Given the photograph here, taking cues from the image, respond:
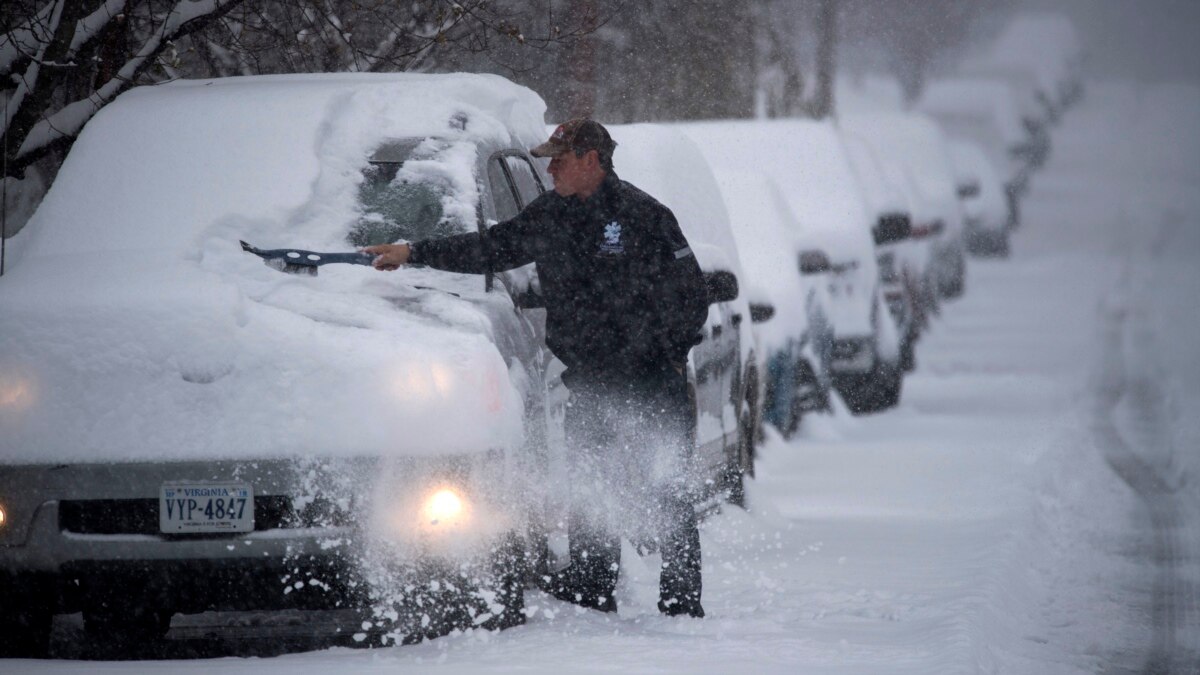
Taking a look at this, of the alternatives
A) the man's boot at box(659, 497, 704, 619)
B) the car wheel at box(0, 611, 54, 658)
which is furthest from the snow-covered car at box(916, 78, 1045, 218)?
the car wheel at box(0, 611, 54, 658)

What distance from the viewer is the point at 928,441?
12.8 metres

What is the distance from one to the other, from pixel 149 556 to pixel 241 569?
283 mm

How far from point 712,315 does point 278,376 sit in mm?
3582

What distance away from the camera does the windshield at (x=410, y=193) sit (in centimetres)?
644

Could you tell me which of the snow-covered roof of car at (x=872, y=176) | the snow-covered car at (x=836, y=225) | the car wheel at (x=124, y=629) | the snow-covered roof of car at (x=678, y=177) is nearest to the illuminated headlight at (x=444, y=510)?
the car wheel at (x=124, y=629)

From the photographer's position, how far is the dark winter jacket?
6.36 meters

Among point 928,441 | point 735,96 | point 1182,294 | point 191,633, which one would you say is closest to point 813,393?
point 928,441

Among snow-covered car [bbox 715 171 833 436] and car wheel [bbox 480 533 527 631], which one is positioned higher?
snow-covered car [bbox 715 171 833 436]

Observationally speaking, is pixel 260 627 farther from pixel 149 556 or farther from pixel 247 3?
pixel 247 3

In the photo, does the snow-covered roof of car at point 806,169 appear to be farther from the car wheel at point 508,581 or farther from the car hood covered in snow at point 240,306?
the car wheel at point 508,581

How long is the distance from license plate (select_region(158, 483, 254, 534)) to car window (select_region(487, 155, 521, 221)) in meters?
1.83

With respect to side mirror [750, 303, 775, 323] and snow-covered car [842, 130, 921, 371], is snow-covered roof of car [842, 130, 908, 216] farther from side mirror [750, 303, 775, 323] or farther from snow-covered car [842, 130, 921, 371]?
side mirror [750, 303, 775, 323]

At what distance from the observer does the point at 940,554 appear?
7898mm

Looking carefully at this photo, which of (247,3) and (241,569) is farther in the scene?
(247,3)
